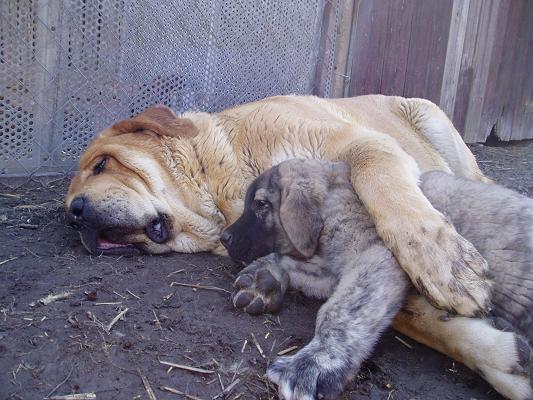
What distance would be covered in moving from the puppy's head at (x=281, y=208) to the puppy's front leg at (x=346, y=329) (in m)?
0.48

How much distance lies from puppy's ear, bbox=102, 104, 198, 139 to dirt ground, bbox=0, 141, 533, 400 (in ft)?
3.16

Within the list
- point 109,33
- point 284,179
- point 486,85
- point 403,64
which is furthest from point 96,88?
point 486,85

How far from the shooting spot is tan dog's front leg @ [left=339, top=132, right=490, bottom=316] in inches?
102

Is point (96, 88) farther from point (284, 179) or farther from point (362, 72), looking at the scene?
point (362, 72)

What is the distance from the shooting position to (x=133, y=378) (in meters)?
2.20

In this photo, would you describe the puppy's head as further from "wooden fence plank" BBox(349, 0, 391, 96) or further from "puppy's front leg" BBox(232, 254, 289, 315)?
"wooden fence plank" BBox(349, 0, 391, 96)

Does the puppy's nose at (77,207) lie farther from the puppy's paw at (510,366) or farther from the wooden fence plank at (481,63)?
the wooden fence plank at (481,63)

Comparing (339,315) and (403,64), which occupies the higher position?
(403,64)

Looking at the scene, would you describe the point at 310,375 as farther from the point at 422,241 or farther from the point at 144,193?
the point at 144,193

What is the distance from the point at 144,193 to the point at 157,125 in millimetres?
537

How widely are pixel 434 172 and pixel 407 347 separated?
4.30 ft

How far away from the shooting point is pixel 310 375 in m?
2.24

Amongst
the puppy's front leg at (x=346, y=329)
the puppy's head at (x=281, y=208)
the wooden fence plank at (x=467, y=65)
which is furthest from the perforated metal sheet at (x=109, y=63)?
the wooden fence plank at (x=467, y=65)

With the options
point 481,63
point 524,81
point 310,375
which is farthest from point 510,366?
point 524,81
